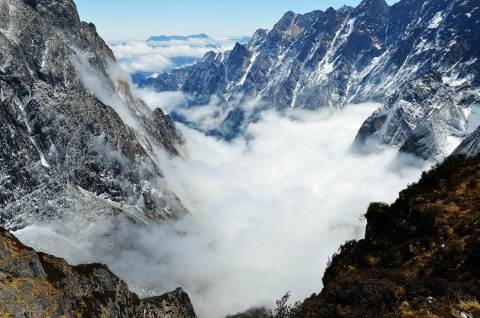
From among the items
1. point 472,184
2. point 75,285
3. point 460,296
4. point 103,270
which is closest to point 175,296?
point 103,270

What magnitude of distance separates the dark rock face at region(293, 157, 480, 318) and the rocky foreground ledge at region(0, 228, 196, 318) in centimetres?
2459

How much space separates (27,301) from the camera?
45.9 meters

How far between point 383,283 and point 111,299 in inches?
3208

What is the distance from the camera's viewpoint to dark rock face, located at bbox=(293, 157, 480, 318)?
29047 millimetres

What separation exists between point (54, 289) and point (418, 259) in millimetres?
35061

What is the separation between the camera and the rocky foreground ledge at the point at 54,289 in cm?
4569

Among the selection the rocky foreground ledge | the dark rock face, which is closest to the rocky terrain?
the dark rock face

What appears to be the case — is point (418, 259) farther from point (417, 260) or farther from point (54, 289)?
point (54, 289)

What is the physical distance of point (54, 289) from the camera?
5394cm

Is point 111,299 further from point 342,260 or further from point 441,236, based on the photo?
point 441,236

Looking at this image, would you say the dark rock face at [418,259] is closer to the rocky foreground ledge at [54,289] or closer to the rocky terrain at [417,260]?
the rocky terrain at [417,260]

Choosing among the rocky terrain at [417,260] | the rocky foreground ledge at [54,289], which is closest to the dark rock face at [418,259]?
the rocky terrain at [417,260]

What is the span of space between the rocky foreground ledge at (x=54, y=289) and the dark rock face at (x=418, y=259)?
24.6m

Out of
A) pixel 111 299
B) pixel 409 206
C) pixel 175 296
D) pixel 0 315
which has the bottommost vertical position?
pixel 0 315
